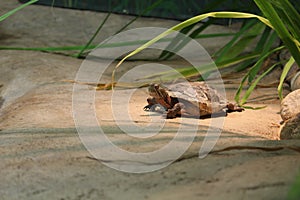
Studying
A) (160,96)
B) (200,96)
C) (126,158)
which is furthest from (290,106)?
(126,158)

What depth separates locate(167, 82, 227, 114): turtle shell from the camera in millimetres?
1885

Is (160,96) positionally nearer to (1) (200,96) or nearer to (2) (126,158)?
(1) (200,96)

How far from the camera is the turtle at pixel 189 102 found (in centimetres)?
188

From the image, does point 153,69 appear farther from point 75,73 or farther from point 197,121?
point 197,121

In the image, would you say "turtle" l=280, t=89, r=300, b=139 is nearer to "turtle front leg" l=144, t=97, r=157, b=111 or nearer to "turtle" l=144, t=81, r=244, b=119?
"turtle" l=144, t=81, r=244, b=119

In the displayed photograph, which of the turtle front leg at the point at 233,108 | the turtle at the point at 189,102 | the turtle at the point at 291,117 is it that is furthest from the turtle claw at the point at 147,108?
the turtle at the point at 291,117

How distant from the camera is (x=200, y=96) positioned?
6.33 ft

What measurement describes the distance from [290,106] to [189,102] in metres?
0.36

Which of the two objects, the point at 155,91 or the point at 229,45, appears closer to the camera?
the point at 155,91

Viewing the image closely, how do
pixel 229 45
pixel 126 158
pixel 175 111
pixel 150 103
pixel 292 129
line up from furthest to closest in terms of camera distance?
pixel 229 45, pixel 150 103, pixel 175 111, pixel 292 129, pixel 126 158

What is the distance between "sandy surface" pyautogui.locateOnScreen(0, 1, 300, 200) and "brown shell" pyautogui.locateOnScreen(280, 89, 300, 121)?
50mm

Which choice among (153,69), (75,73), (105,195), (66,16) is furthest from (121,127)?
(66,16)

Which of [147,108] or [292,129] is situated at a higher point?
[292,129]

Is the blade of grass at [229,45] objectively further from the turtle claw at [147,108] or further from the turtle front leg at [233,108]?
the turtle claw at [147,108]
